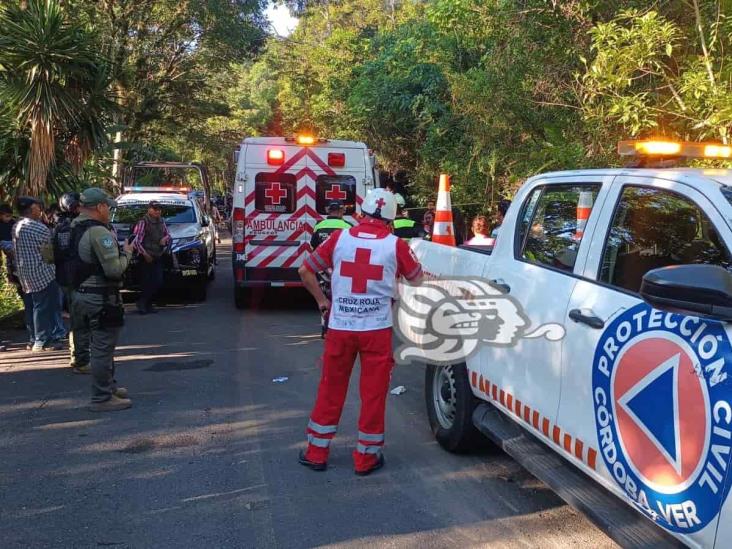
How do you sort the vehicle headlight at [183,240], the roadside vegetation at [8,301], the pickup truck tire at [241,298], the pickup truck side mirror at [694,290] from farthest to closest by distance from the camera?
the vehicle headlight at [183,240], the pickup truck tire at [241,298], the roadside vegetation at [8,301], the pickup truck side mirror at [694,290]

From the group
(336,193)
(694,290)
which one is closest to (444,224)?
(694,290)

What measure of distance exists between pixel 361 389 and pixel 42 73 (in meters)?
7.67

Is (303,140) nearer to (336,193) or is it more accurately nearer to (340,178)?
(340,178)

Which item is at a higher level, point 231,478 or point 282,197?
point 282,197

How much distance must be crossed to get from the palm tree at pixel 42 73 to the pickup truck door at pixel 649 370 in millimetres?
8588

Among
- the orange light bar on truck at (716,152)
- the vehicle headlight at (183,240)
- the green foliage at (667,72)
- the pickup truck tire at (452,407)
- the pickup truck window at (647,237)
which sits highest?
the green foliage at (667,72)

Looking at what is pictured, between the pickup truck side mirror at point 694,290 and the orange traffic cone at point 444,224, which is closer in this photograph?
the pickup truck side mirror at point 694,290

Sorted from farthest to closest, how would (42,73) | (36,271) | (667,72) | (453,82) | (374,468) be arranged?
(453,82), (42,73), (667,72), (36,271), (374,468)

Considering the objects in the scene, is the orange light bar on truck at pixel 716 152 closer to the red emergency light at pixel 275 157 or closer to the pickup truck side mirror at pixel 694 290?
the pickup truck side mirror at pixel 694 290

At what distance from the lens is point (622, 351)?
2.82 metres

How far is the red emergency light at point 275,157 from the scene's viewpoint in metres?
10.4

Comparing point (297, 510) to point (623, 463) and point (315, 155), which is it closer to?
point (623, 463)

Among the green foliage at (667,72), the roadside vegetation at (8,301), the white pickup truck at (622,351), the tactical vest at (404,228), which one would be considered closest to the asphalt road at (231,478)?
the white pickup truck at (622,351)

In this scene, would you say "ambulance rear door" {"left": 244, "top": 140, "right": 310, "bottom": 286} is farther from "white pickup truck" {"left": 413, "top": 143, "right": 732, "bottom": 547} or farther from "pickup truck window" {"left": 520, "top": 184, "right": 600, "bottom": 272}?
"pickup truck window" {"left": 520, "top": 184, "right": 600, "bottom": 272}
